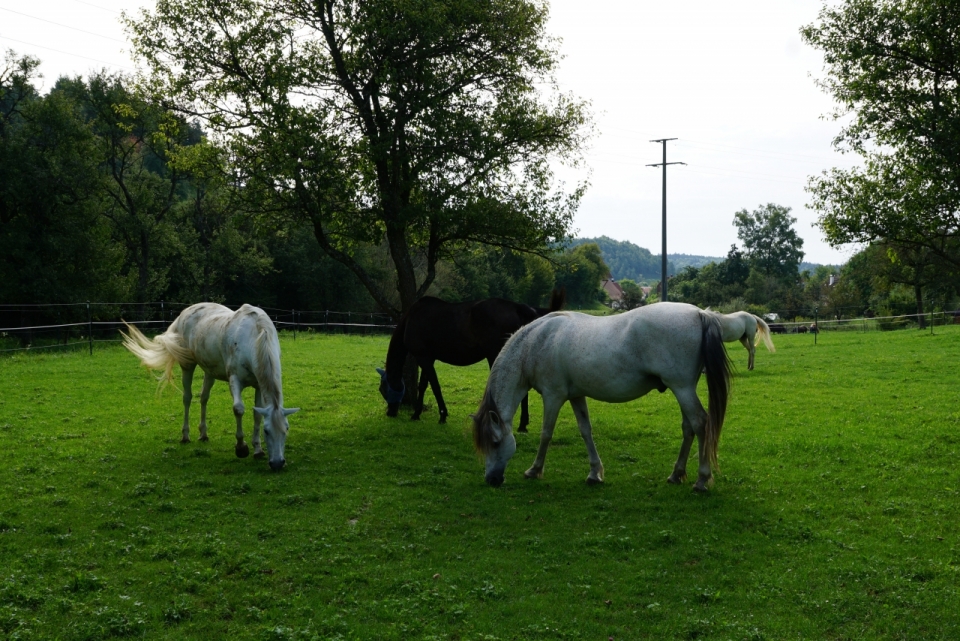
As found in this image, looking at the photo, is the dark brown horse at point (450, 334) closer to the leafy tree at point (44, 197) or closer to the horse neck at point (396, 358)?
the horse neck at point (396, 358)

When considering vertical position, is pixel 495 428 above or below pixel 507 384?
below

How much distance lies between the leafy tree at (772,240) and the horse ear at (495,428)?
3222 inches

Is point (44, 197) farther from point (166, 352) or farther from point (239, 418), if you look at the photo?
point (239, 418)

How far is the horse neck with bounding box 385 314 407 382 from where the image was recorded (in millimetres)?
12008

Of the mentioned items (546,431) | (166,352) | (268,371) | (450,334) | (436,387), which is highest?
(450,334)

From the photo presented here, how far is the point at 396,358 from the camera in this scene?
12.1 m

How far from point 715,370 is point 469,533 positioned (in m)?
2.86

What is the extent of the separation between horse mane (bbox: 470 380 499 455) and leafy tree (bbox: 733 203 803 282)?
3219 inches

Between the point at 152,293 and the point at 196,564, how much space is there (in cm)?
3015

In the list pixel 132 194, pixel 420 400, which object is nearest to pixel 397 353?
pixel 420 400

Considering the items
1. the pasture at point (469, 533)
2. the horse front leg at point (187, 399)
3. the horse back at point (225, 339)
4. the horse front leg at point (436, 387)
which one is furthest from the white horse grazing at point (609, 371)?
the horse front leg at point (187, 399)

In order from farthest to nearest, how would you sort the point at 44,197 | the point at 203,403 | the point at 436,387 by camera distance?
the point at 44,197 → the point at 436,387 → the point at 203,403

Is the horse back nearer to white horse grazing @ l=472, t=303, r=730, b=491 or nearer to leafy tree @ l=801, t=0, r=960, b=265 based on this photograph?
white horse grazing @ l=472, t=303, r=730, b=491

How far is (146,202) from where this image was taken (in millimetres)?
32031
